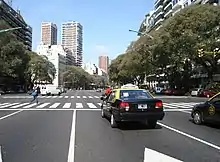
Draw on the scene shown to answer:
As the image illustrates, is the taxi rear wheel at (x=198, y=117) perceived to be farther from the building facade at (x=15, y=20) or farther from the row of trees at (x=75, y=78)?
the row of trees at (x=75, y=78)

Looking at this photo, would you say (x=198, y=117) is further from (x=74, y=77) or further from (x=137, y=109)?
(x=74, y=77)

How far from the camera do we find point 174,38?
50281mm

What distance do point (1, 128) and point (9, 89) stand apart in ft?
256

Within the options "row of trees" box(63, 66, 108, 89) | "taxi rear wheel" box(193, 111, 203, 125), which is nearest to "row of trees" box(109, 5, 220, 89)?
"taxi rear wheel" box(193, 111, 203, 125)

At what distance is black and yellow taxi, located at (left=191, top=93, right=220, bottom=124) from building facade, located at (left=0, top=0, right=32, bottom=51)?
4015 inches

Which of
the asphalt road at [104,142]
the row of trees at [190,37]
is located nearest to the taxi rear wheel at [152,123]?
the asphalt road at [104,142]

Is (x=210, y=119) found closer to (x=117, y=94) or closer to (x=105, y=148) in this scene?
(x=117, y=94)

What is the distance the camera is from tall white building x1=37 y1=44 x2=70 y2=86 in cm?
17662

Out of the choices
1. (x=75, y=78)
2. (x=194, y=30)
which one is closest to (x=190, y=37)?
(x=194, y=30)

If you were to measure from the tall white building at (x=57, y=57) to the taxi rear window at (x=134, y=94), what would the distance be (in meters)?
154

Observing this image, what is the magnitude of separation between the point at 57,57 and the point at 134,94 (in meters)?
167

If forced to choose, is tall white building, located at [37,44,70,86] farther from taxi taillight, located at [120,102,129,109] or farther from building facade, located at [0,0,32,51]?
taxi taillight, located at [120,102,129,109]

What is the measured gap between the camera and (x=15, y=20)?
137250 millimetres

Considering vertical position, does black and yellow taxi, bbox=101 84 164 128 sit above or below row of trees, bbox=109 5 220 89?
below
